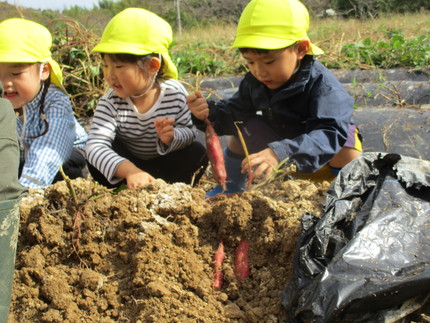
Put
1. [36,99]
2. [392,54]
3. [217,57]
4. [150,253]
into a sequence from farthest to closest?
[217,57] < [392,54] < [36,99] < [150,253]

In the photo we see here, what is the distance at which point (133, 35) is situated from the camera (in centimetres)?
264

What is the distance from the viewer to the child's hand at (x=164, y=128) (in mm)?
2588

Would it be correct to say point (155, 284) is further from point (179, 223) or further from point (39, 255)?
point (39, 255)

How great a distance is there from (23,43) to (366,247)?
6.99ft

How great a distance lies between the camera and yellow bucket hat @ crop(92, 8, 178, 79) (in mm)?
2621

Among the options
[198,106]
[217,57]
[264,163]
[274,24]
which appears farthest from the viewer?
[217,57]

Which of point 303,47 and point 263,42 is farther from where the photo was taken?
point 303,47

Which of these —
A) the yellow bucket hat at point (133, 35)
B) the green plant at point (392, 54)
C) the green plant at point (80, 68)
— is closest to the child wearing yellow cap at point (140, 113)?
the yellow bucket hat at point (133, 35)

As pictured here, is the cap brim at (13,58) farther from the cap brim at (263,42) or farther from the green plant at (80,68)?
the green plant at (80,68)

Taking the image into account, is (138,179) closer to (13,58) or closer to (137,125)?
(137,125)

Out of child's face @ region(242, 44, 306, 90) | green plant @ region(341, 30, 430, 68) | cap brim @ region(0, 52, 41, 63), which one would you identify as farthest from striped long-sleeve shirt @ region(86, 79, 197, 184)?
green plant @ region(341, 30, 430, 68)

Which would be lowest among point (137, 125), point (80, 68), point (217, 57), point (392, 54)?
point (217, 57)

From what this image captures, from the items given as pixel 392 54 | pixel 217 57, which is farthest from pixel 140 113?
pixel 217 57

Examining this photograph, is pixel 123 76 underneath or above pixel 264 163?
above
